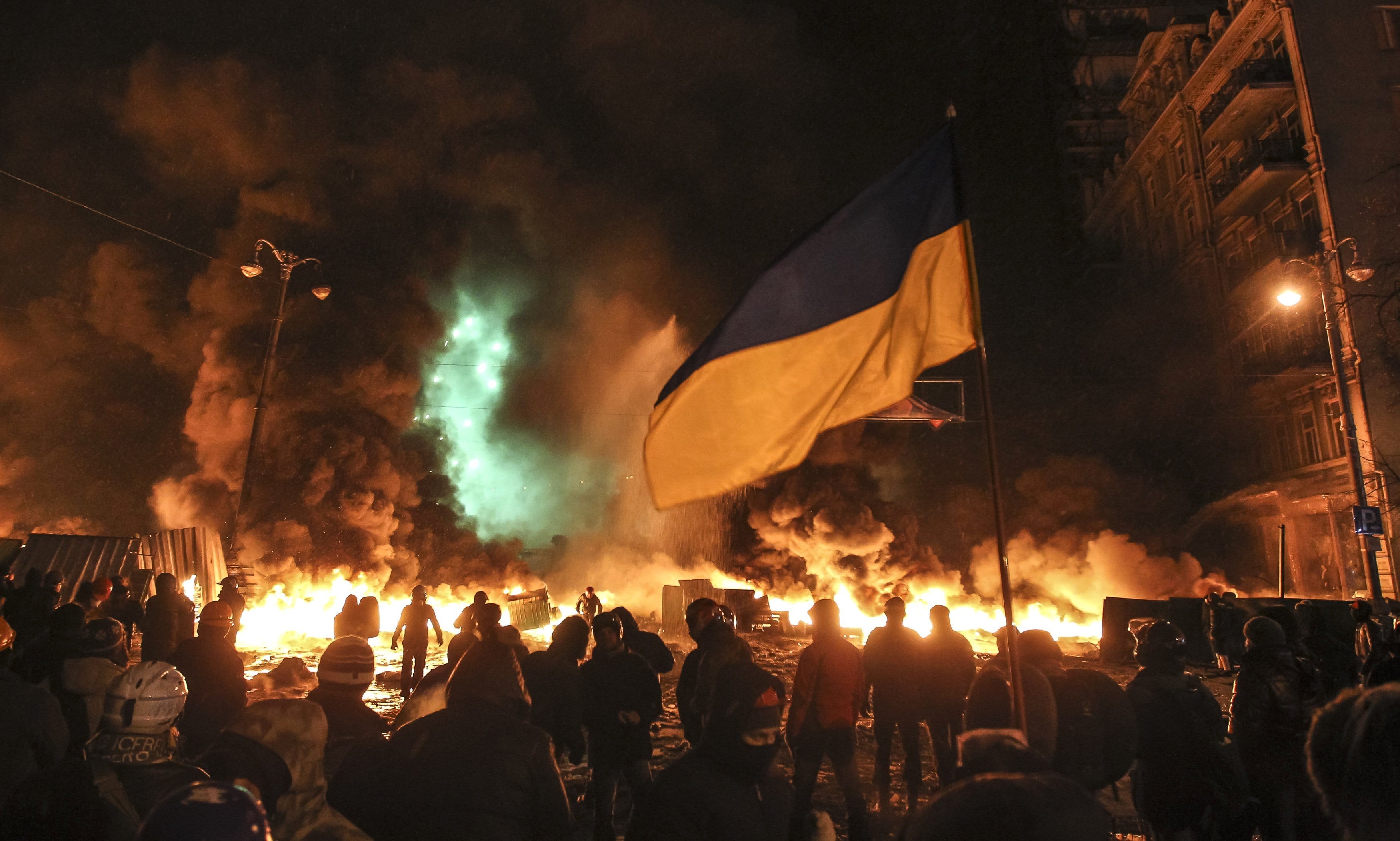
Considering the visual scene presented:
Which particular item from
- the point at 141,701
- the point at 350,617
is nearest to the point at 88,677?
the point at 141,701

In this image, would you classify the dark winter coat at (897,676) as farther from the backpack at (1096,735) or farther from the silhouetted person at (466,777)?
the silhouetted person at (466,777)

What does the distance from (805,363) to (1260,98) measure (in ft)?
91.5

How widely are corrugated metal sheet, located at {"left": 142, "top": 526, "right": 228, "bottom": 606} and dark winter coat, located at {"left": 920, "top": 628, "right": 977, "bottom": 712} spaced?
58.3ft

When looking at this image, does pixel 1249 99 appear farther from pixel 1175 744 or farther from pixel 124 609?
pixel 124 609

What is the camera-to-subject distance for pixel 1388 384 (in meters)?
20.4

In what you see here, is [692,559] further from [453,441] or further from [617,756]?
[617,756]

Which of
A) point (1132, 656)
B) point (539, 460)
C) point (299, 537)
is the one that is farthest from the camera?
point (539, 460)

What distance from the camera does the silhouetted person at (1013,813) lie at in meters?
1.52

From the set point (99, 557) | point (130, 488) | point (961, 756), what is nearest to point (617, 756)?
point (961, 756)

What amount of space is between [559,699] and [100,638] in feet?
8.79

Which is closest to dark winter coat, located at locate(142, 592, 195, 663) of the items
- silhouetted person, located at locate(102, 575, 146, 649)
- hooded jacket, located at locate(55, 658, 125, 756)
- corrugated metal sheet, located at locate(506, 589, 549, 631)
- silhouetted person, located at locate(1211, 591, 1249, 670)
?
silhouetted person, located at locate(102, 575, 146, 649)

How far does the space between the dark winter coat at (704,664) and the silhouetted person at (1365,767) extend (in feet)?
6.72

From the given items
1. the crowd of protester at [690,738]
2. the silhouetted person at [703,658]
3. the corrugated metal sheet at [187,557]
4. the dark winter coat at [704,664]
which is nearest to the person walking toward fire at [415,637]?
the crowd of protester at [690,738]

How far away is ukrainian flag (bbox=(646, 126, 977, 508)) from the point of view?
4.33 meters
